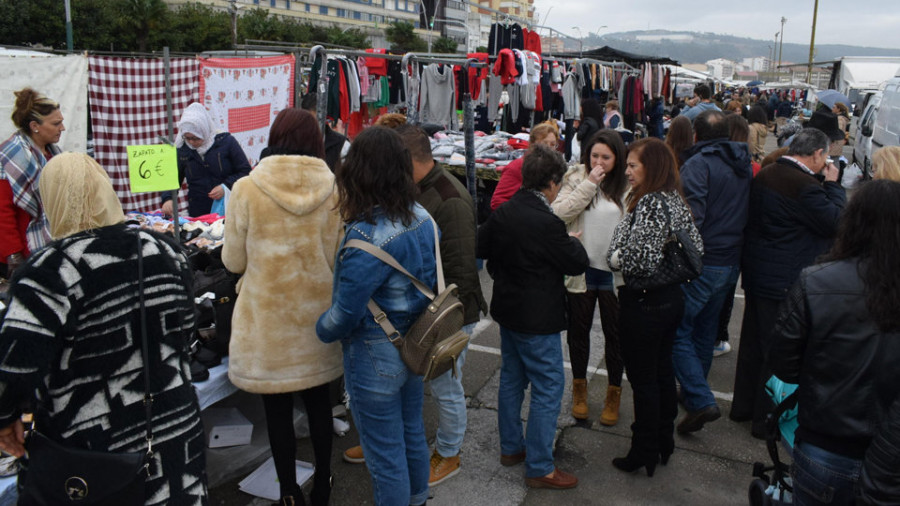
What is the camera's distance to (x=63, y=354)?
187 centimetres

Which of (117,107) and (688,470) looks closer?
(688,470)

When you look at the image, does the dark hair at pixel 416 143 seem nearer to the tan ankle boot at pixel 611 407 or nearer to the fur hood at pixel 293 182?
the fur hood at pixel 293 182

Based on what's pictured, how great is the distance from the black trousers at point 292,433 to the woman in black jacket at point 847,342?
1.99m

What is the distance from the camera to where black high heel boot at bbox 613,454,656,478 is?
3.44 metres

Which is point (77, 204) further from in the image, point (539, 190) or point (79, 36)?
point (79, 36)

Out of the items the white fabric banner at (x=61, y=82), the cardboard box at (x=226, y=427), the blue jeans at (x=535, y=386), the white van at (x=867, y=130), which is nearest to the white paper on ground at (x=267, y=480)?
the cardboard box at (x=226, y=427)

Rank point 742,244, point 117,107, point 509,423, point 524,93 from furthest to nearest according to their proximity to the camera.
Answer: point 524,93 → point 117,107 → point 742,244 → point 509,423

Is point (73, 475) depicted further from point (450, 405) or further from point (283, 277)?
point (450, 405)

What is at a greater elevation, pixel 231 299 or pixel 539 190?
pixel 539 190

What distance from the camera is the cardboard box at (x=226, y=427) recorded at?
3447 millimetres

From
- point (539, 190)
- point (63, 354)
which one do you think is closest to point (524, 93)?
point (539, 190)

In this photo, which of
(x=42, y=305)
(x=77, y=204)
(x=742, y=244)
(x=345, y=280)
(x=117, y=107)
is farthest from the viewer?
(x=117, y=107)

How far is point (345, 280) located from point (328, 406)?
0.94 m

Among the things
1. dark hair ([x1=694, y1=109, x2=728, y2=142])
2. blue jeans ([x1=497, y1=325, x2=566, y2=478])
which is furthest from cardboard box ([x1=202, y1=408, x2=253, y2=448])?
dark hair ([x1=694, y1=109, x2=728, y2=142])
